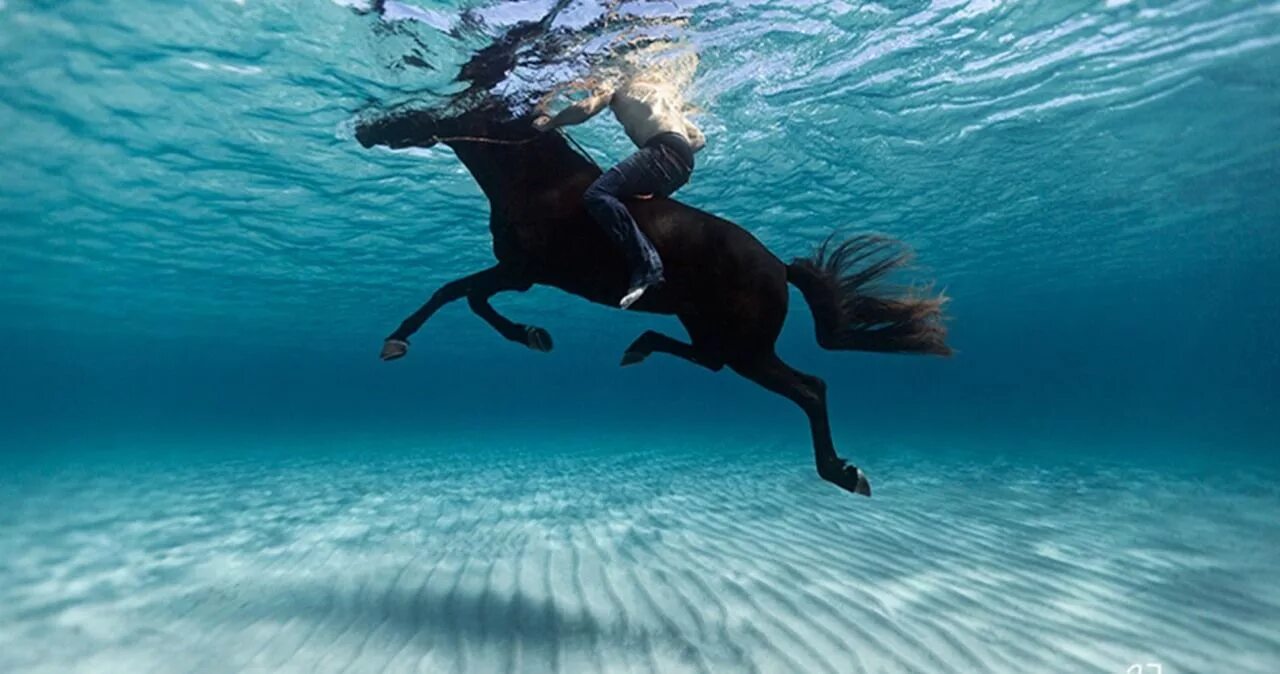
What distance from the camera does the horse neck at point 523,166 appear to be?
4.92m

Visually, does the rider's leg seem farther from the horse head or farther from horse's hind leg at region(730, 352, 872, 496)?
the horse head

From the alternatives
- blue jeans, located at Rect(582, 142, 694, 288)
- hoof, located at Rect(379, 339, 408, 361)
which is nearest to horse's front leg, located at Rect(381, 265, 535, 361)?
hoof, located at Rect(379, 339, 408, 361)

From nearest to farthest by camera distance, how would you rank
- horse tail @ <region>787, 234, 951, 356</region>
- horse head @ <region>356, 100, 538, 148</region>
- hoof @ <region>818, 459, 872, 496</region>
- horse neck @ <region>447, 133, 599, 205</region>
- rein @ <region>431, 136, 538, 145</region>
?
1. hoof @ <region>818, 459, 872, 496</region>
2. horse tail @ <region>787, 234, 951, 356</region>
3. horse neck @ <region>447, 133, 599, 205</region>
4. rein @ <region>431, 136, 538, 145</region>
5. horse head @ <region>356, 100, 538, 148</region>

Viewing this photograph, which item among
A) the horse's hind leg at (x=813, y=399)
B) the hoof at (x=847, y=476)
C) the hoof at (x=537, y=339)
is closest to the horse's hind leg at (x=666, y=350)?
the horse's hind leg at (x=813, y=399)

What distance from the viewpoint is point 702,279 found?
4555 millimetres

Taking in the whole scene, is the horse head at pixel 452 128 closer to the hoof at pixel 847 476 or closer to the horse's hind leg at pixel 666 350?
the horse's hind leg at pixel 666 350

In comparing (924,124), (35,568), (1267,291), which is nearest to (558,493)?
(35,568)

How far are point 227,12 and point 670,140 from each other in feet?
21.4

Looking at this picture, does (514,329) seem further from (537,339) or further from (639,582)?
(639,582)

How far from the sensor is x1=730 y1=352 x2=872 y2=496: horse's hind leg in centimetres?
454

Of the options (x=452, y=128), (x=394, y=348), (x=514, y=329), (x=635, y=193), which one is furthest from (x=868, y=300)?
(x=452, y=128)

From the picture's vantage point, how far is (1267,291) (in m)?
49.2

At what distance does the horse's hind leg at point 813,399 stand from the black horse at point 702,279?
0.4 inches

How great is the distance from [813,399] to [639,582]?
2.47 meters
